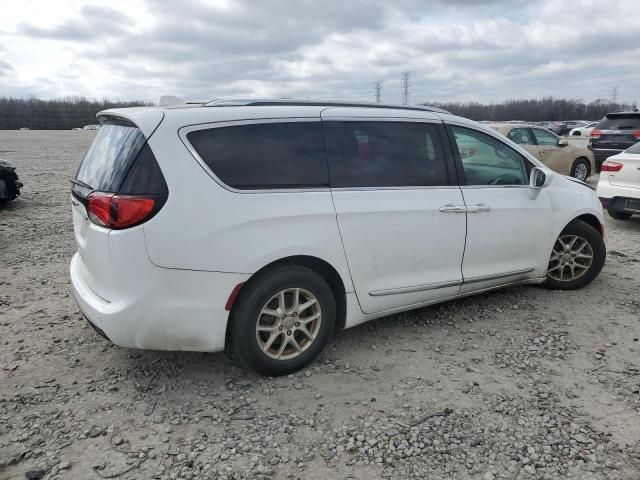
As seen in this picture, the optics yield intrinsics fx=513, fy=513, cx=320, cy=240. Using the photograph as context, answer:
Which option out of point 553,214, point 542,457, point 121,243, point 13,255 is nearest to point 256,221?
point 121,243

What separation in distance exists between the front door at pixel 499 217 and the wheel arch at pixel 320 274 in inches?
45.5

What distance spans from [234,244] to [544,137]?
11.1 m

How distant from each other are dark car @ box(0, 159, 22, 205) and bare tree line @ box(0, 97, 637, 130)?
76356 millimetres

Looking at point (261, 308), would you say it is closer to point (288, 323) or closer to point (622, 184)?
point (288, 323)

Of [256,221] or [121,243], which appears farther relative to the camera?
[256,221]

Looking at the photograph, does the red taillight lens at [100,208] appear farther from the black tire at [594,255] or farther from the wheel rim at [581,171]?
the wheel rim at [581,171]

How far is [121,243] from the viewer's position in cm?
285

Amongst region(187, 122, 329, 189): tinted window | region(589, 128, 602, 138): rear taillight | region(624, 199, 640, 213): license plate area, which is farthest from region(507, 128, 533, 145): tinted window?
region(187, 122, 329, 189): tinted window

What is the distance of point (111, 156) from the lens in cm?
316

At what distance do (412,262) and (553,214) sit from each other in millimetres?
1723

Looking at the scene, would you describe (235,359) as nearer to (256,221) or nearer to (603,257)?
(256,221)

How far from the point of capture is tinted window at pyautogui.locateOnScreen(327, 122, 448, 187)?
352 centimetres

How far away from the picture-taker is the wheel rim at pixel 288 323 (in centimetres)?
326

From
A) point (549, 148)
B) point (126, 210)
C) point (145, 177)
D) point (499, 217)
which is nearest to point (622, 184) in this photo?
point (499, 217)
